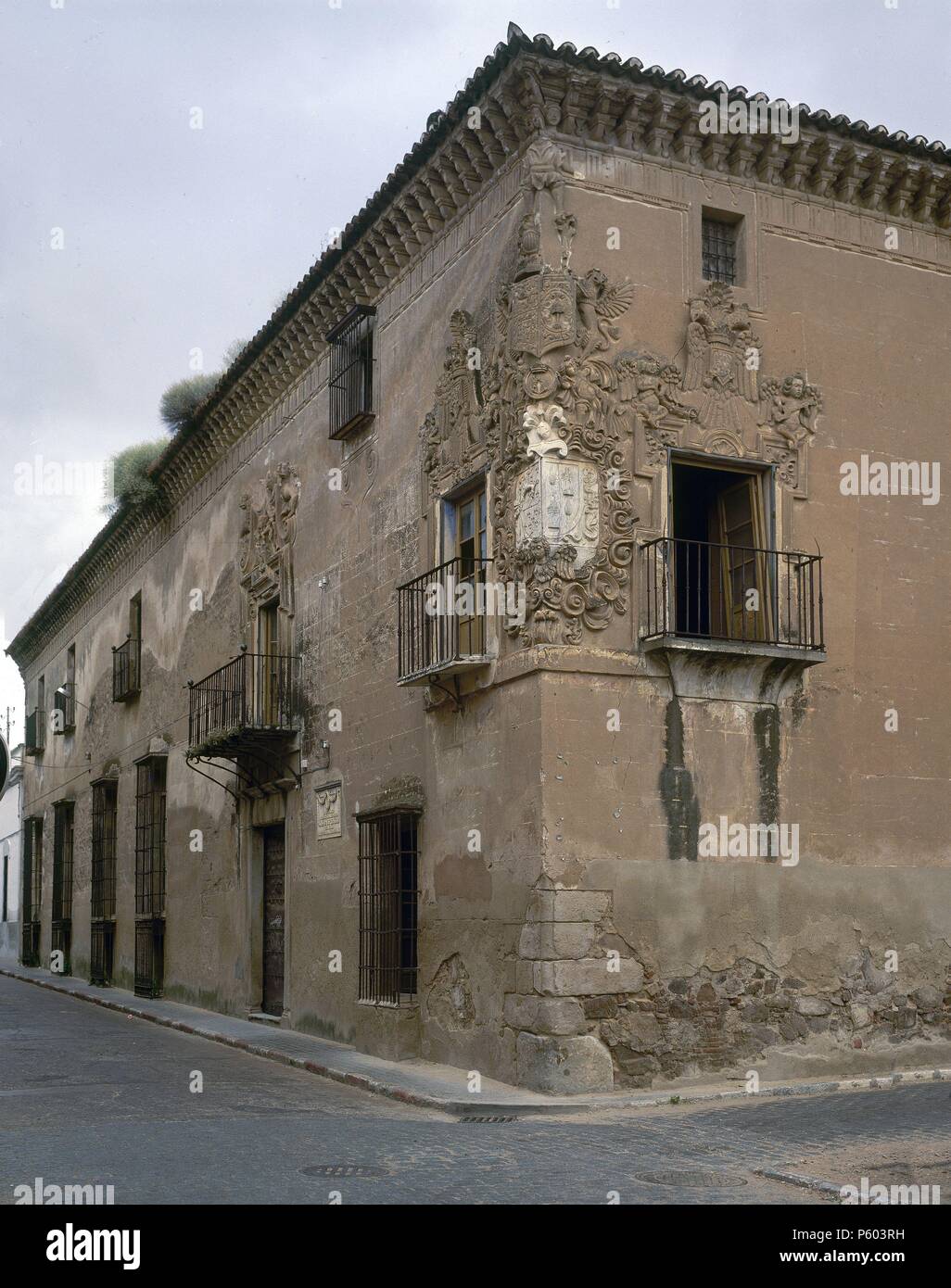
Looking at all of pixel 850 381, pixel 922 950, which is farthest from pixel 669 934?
pixel 850 381

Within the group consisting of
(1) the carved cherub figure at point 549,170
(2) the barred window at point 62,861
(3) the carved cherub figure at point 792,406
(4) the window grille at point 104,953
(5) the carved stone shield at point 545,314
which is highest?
(1) the carved cherub figure at point 549,170

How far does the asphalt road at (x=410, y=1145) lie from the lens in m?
7.82

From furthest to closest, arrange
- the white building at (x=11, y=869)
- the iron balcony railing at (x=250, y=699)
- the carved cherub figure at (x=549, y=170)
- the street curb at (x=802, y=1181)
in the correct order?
the white building at (x=11, y=869), the iron balcony railing at (x=250, y=699), the carved cherub figure at (x=549, y=170), the street curb at (x=802, y=1181)

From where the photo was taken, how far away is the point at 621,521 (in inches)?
493

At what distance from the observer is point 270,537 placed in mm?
19062

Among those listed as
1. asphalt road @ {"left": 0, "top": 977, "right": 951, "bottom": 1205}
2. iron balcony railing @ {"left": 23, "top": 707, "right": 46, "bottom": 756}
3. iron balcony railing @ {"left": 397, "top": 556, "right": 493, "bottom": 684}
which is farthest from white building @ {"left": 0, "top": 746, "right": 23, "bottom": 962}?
asphalt road @ {"left": 0, "top": 977, "right": 951, "bottom": 1205}

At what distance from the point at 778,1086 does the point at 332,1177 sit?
16.7ft

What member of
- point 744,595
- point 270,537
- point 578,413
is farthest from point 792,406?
point 270,537

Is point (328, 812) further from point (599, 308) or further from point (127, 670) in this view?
point (127, 670)

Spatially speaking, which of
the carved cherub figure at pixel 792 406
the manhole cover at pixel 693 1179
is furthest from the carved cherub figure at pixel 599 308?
the manhole cover at pixel 693 1179

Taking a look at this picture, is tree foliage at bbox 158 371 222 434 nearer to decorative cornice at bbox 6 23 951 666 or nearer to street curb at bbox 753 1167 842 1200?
decorative cornice at bbox 6 23 951 666

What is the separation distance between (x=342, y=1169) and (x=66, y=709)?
83.9ft

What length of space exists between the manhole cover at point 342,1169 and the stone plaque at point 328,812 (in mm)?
7683

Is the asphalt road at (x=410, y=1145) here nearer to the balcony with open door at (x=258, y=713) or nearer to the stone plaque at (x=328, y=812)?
the stone plaque at (x=328, y=812)
